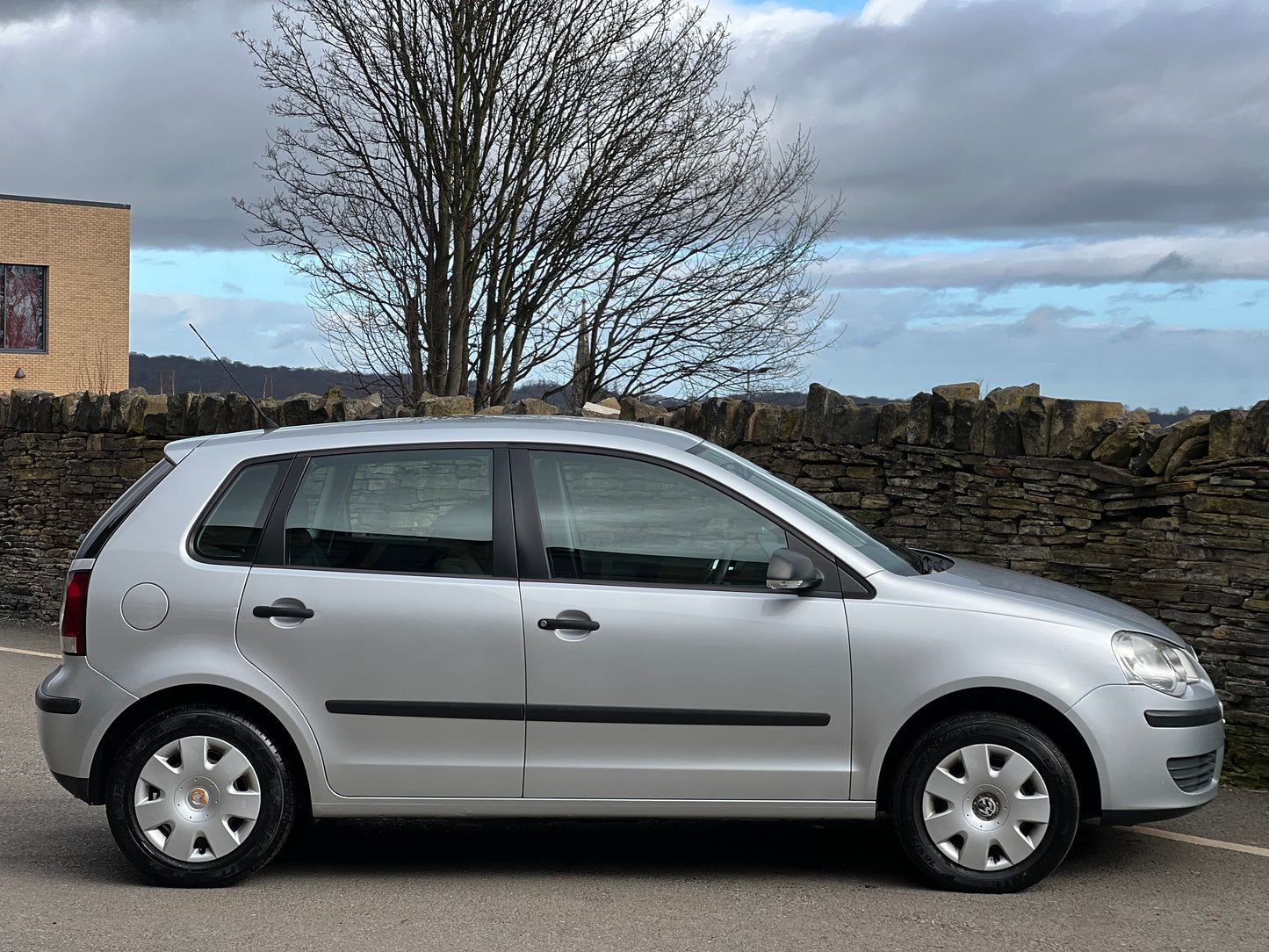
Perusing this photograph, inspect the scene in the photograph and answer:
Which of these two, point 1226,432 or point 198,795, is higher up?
point 1226,432

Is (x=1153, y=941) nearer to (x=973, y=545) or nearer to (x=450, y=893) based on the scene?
(x=450, y=893)

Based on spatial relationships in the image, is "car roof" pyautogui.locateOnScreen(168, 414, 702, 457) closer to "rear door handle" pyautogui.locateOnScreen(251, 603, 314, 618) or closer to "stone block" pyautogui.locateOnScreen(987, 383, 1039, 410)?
"rear door handle" pyautogui.locateOnScreen(251, 603, 314, 618)

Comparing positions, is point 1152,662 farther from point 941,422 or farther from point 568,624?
point 941,422

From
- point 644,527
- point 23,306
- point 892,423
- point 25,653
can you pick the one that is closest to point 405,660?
point 644,527

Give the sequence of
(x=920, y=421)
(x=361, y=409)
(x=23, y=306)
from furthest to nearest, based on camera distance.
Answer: (x=23, y=306) → (x=361, y=409) → (x=920, y=421)

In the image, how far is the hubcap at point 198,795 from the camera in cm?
497

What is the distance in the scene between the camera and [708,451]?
552 centimetres

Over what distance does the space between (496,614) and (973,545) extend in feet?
14.6

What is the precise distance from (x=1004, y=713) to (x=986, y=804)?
34 centimetres

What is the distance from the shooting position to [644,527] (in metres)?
5.13

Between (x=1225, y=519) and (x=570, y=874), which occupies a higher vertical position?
(x=1225, y=519)

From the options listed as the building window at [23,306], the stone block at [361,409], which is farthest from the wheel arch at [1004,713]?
the building window at [23,306]

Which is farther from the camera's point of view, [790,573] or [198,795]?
[198,795]

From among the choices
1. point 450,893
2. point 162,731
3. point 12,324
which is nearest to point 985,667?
point 450,893
